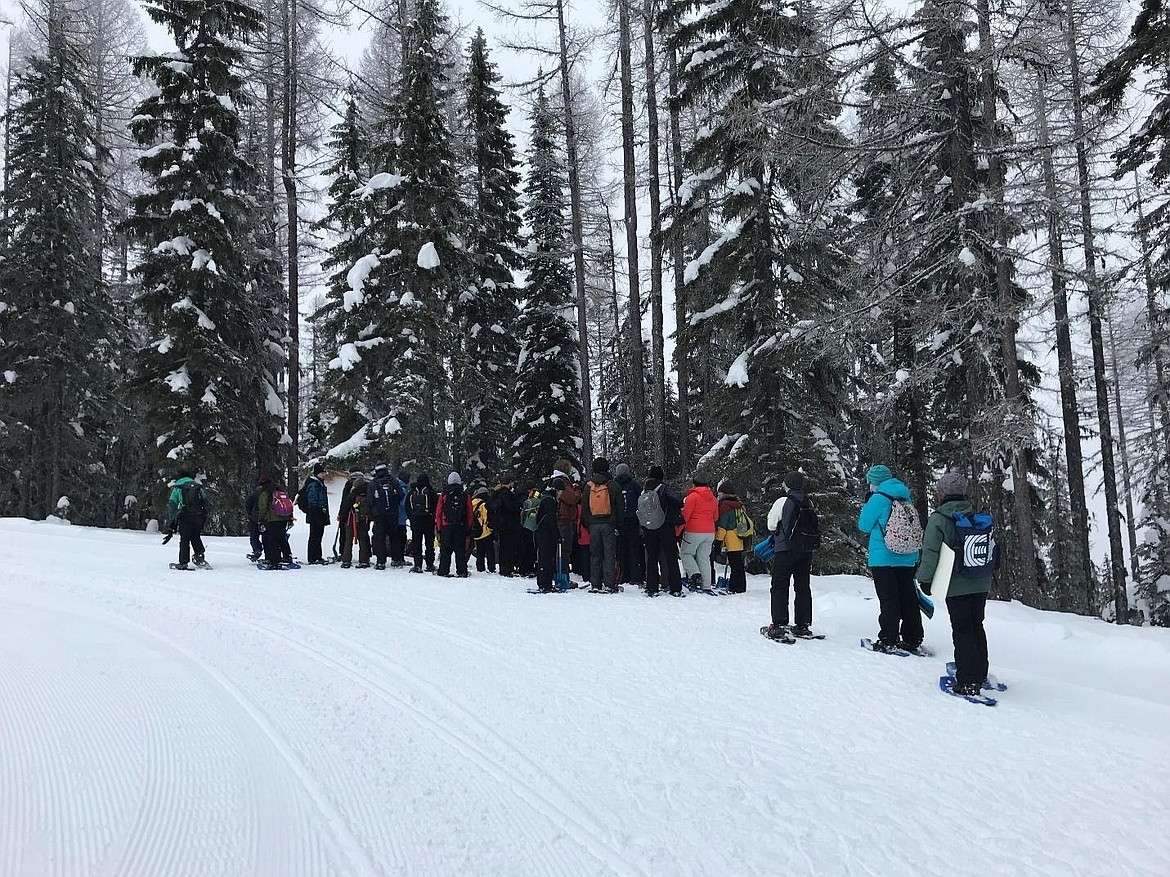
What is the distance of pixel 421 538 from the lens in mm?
13016

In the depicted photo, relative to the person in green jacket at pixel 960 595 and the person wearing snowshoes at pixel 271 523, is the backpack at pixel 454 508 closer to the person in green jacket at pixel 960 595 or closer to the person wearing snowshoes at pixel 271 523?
the person wearing snowshoes at pixel 271 523

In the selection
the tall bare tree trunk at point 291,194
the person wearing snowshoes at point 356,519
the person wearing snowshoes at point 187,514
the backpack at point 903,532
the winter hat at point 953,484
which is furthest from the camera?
the tall bare tree trunk at point 291,194

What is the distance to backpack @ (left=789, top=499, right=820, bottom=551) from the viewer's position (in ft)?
24.9

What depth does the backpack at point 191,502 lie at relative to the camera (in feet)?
41.0

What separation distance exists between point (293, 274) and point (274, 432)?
4.91 meters

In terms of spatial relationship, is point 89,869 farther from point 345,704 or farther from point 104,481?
point 104,481

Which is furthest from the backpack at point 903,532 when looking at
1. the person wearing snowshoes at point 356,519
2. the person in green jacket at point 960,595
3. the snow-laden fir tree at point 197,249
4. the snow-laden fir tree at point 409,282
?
the snow-laden fir tree at point 197,249

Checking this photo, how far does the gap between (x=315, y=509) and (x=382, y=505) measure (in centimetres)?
178

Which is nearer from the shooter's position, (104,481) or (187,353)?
(187,353)

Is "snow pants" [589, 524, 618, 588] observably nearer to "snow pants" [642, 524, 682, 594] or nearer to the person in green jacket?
"snow pants" [642, 524, 682, 594]

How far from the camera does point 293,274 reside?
21.1 meters

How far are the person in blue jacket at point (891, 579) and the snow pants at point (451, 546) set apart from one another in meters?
7.18

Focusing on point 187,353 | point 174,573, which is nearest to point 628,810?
point 174,573

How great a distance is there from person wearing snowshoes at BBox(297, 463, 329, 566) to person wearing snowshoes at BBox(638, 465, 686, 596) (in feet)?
23.0
